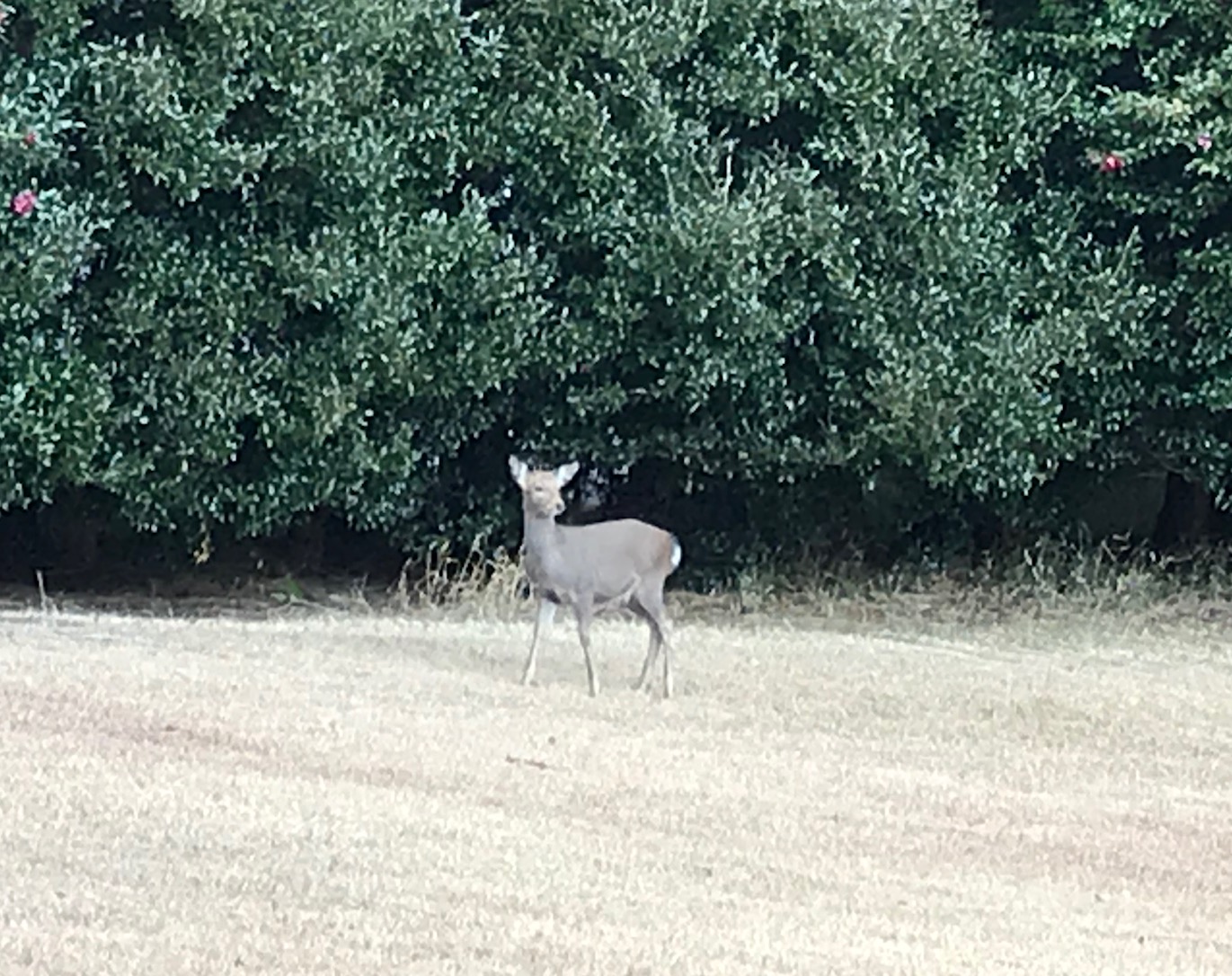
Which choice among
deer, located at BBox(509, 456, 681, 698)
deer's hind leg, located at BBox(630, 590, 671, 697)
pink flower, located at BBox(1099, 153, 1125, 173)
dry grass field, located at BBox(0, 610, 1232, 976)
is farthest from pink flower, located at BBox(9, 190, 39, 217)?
pink flower, located at BBox(1099, 153, 1125, 173)

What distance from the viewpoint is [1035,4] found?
17438 mm

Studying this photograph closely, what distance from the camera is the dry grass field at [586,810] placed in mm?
7426

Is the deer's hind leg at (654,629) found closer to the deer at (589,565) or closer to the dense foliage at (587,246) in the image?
the deer at (589,565)

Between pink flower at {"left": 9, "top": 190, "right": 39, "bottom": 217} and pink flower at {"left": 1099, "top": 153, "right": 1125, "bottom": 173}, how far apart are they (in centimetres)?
664

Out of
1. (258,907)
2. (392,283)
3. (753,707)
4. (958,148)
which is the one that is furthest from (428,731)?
(958,148)

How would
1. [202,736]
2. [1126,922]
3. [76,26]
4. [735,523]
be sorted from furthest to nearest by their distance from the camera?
[735,523] → [76,26] → [202,736] → [1126,922]

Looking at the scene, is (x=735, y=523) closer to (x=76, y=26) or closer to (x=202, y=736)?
(x=76, y=26)

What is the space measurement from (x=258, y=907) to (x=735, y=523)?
37.3 feet

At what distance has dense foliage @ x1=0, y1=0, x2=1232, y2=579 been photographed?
15.1 meters

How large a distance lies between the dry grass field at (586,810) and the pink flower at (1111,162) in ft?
13.7

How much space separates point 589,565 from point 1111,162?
21.3 feet

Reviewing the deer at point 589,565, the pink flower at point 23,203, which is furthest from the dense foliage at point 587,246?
the deer at point 589,565

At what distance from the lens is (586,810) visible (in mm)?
9297

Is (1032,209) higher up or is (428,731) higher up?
(1032,209)
